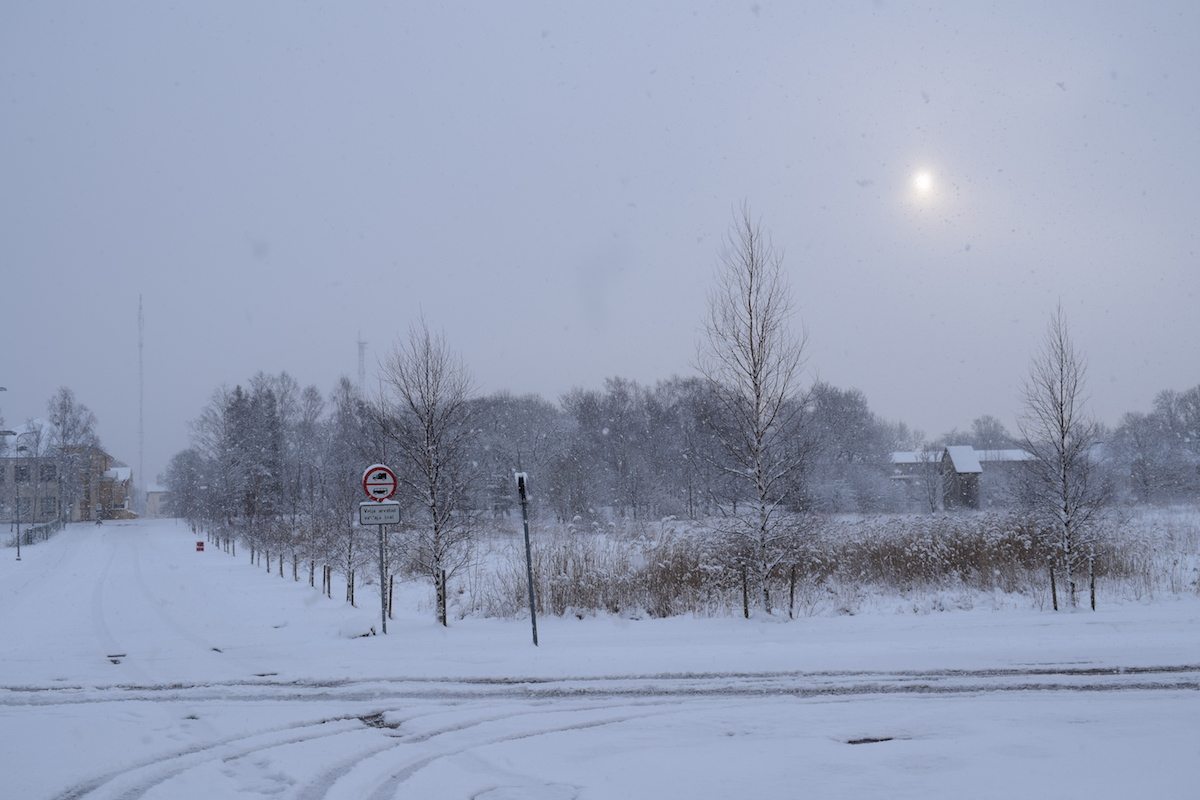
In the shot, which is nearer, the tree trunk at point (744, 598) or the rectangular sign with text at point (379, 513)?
the rectangular sign with text at point (379, 513)

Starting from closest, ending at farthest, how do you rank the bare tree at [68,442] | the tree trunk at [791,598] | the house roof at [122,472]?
the tree trunk at [791,598] → the bare tree at [68,442] → the house roof at [122,472]

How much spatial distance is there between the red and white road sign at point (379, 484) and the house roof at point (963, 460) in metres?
56.5

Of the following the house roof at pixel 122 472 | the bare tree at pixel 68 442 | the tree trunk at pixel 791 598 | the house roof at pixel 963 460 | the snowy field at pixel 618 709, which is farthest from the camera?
the house roof at pixel 122 472

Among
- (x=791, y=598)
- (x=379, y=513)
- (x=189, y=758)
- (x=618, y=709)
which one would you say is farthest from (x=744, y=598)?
(x=189, y=758)

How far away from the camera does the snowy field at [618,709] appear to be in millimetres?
5738

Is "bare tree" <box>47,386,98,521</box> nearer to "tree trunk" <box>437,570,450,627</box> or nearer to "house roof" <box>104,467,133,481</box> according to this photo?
"house roof" <box>104,467,133,481</box>

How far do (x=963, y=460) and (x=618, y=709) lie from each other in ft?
201

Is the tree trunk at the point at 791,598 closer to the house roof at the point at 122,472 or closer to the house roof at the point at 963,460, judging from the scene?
the house roof at the point at 963,460

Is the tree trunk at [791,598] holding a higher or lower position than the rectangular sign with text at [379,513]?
lower

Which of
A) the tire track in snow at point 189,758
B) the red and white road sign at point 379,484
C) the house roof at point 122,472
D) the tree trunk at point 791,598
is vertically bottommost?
the tree trunk at point 791,598

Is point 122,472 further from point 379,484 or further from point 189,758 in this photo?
point 189,758

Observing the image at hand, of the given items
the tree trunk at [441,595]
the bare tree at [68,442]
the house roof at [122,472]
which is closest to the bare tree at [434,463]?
the tree trunk at [441,595]

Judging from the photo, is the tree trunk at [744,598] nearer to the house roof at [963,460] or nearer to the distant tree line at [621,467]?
the distant tree line at [621,467]

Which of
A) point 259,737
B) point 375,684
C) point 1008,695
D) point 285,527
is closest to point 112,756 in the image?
point 259,737
